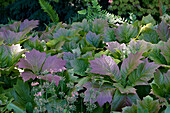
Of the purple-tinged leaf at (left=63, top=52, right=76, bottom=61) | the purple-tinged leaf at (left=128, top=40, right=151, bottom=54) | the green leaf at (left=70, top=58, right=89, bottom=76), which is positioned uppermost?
the purple-tinged leaf at (left=128, top=40, right=151, bottom=54)

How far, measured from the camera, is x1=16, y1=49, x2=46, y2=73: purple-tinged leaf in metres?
1.31

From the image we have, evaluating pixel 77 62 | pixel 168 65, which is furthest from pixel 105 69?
pixel 168 65

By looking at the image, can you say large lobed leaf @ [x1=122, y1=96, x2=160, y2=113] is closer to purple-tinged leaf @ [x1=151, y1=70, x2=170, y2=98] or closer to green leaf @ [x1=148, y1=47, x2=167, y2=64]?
purple-tinged leaf @ [x1=151, y1=70, x2=170, y2=98]

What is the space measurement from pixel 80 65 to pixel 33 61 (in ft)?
1.04

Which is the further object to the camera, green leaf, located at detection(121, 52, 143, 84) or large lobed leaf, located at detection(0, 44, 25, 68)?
large lobed leaf, located at detection(0, 44, 25, 68)

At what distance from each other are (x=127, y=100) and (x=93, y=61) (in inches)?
12.5

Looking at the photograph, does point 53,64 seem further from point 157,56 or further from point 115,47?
point 157,56

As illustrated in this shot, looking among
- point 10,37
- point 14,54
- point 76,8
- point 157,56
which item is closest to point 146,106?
point 157,56

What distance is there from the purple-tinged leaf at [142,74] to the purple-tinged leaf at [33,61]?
1.93 feet

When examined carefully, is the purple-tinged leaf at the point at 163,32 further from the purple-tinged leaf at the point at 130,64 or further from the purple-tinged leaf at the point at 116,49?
the purple-tinged leaf at the point at 130,64

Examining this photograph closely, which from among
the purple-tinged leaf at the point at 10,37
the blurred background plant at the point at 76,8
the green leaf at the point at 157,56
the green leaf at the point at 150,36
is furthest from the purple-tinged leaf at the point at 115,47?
the blurred background plant at the point at 76,8

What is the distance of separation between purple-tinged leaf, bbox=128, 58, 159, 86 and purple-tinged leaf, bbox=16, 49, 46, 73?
0.59m

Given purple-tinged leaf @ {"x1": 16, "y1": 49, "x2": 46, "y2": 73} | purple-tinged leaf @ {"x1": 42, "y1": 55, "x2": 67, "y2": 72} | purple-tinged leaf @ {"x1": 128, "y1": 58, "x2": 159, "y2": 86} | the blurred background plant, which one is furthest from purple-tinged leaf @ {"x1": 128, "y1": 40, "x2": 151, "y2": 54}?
the blurred background plant

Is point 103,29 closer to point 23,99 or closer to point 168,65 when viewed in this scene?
point 168,65
